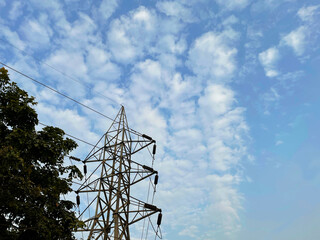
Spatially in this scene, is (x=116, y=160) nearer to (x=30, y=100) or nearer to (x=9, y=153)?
(x=30, y=100)

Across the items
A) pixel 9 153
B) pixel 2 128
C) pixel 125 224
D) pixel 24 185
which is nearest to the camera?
pixel 9 153

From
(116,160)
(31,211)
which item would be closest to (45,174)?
(31,211)

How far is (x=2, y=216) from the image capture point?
1164 cm

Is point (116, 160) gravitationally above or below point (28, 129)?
above

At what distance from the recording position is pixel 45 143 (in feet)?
43.9

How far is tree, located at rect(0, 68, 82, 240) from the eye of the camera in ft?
37.2

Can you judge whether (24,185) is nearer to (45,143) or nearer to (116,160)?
(45,143)

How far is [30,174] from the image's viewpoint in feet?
42.5

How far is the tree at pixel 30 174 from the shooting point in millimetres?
11336

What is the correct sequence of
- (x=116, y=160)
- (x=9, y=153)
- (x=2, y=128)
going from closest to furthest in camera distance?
(x=9, y=153), (x=2, y=128), (x=116, y=160)

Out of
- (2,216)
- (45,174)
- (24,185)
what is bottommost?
(2,216)

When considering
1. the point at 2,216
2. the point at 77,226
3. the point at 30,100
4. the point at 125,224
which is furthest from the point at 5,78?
the point at 125,224

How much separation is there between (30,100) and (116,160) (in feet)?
29.0

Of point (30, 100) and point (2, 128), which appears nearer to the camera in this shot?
point (2, 128)
